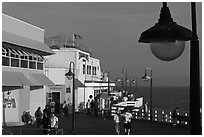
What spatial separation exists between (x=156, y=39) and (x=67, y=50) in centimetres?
4141

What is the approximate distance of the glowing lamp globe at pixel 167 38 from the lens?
4.67 metres

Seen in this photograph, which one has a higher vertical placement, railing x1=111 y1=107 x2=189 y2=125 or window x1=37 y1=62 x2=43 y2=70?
window x1=37 y1=62 x2=43 y2=70

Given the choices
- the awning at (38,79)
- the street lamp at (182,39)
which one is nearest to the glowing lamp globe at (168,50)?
the street lamp at (182,39)

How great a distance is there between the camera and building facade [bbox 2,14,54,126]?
22391mm

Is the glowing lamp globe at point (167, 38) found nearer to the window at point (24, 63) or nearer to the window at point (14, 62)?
the window at point (14, 62)

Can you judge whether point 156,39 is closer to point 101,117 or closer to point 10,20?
point 10,20

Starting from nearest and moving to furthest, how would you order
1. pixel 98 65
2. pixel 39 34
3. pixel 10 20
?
1. pixel 10 20
2. pixel 39 34
3. pixel 98 65

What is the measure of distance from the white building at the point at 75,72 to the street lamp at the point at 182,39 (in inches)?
1269

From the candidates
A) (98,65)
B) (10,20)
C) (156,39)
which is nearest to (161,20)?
(156,39)

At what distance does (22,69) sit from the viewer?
24.8 m

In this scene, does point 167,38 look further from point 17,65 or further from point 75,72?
point 75,72

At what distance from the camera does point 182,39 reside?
15.4 ft

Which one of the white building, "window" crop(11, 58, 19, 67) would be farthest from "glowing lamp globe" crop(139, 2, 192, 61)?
the white building

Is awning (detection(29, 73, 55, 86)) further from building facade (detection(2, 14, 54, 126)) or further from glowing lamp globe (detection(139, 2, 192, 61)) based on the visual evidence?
glowing lamp globe (detection(139, 2, 192, 61))
